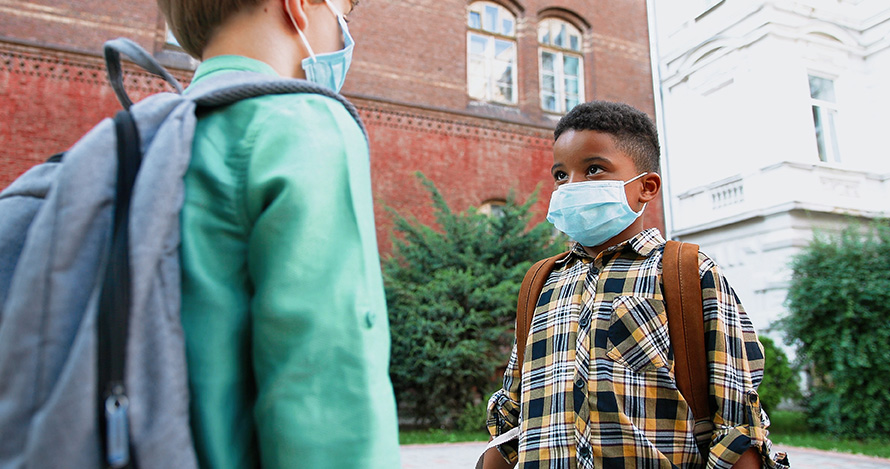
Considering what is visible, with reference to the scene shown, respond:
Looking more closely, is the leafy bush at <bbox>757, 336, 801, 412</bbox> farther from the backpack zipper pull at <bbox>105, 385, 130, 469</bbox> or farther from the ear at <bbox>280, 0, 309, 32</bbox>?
the backpack zipper pull at <bbox>105, 385, 130, 469</bbox>

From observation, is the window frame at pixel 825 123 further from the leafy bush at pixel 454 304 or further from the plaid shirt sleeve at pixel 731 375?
the plaid shirt sleeve at pixel 731 375

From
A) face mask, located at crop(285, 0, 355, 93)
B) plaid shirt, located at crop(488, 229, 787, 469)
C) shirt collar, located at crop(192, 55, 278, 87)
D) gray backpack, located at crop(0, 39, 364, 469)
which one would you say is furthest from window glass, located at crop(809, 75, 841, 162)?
gray backpack, located at crop(0, 39, 364, 469)

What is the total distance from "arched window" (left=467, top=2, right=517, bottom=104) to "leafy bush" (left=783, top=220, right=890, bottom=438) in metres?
7.97

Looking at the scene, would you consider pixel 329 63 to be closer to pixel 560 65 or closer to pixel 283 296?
pixel 283 296

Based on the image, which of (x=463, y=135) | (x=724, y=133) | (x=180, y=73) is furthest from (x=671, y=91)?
(x=180, y=73)

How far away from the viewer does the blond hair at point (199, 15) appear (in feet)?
3.68

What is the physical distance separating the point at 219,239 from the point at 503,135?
45.0ft

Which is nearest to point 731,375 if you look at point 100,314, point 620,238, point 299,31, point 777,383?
point 620,238

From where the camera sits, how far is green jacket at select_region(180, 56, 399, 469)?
80cm

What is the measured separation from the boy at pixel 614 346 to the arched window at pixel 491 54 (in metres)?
12.6

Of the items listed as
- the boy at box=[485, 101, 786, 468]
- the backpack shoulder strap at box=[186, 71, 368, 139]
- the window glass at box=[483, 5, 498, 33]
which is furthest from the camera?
the window glass at box=[483, 5, 498, 33]

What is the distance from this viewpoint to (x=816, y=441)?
812 cm

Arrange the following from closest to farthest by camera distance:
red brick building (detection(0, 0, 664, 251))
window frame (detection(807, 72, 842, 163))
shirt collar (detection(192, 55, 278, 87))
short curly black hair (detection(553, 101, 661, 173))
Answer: shirt collar (detection(192, 55, 278, 87))
short curly black hair (detection(553, 101, 661, 173))
red brick building (detection(0, 0, 664, 251))
window frame (detection(807, 72, 842, 163))

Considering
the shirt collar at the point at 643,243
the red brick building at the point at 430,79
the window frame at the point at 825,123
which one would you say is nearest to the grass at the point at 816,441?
the shirt collar at the point at 643,243
